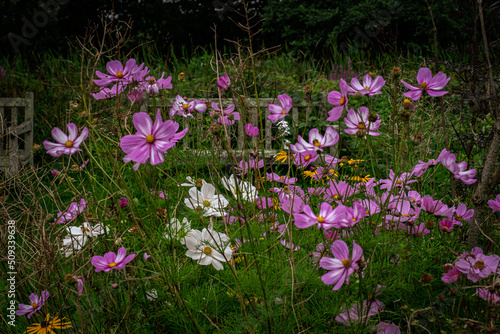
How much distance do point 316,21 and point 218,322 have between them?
8.72 metres

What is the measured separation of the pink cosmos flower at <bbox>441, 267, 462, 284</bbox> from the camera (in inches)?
47.5

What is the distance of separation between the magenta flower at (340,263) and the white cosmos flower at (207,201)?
16.4 inches

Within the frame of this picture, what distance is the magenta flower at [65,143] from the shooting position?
1.14 m

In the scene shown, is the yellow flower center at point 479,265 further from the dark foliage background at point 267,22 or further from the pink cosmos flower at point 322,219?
the dark foliage background at point 267,22

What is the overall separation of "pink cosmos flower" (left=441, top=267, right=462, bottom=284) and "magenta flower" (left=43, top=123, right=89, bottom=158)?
1104mm

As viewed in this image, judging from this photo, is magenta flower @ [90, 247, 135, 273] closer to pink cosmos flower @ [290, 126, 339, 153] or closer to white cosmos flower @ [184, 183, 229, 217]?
white cosmos flower @ [184, 183, 229, 217]

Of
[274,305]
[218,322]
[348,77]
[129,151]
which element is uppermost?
[129,151]

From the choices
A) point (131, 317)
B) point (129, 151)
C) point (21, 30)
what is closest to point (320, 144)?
point (129, 151)

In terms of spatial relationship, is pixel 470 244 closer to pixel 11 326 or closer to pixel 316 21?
pixel 11 326

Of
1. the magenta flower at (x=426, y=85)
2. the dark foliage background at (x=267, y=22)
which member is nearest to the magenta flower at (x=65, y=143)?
the magenta flower at (x=426, y=85)

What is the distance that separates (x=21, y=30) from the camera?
32.9 ft

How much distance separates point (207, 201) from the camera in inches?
54.2

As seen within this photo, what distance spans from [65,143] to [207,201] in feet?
1.54

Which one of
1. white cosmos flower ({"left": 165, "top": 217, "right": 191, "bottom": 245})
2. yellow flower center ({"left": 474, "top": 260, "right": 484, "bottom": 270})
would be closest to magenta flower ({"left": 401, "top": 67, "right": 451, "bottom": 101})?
yellow flower center ({"left": 474, "top": 260, "right": 484, "bottom": 270})
